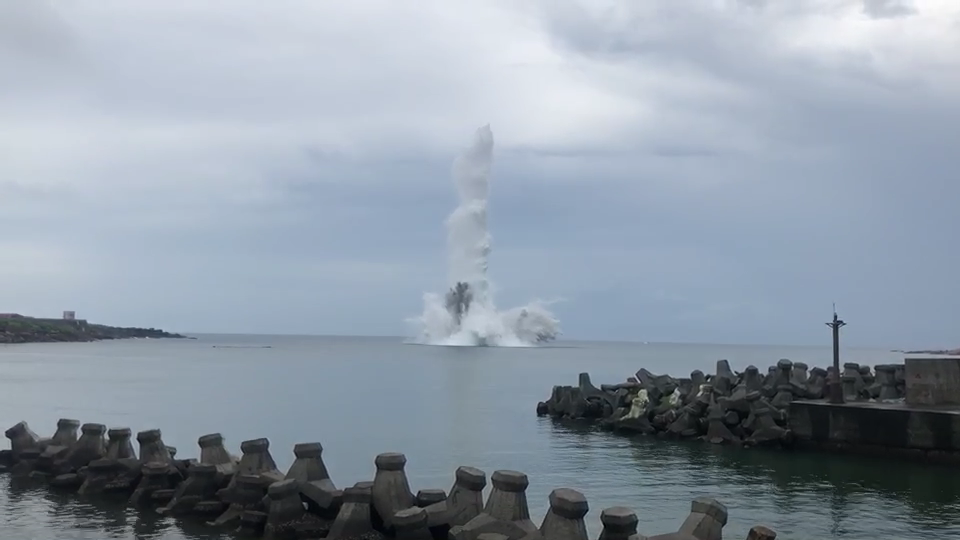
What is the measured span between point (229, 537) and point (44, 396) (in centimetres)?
2894

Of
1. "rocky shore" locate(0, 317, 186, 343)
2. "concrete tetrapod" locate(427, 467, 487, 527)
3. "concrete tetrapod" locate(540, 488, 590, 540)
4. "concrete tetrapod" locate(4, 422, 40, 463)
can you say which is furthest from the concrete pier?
"rocky shore" locate(0, 317, 186, 343)

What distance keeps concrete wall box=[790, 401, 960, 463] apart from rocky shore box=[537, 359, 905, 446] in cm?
69

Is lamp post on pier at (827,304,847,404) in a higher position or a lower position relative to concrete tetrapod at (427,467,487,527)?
higher

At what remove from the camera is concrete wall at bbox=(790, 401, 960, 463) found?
52.3 feet

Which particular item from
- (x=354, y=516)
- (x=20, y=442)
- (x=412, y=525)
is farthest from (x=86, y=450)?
(x=412, y=525)

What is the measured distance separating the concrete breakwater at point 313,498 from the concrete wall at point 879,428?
28.3 ft

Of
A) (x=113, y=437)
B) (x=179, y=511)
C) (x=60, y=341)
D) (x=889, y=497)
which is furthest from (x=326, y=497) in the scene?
(x=60, y=341)

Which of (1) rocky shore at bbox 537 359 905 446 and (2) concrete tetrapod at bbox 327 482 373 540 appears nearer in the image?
(2) concrete tetrapod at bbox 327 482 373 540

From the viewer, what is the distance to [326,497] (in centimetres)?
1071

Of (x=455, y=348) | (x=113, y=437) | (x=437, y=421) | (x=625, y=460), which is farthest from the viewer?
(x=455, y=348)

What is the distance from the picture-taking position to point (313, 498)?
35.3 ft

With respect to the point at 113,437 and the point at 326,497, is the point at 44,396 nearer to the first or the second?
the point at 113,437

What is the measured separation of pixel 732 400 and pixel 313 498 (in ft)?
41.3

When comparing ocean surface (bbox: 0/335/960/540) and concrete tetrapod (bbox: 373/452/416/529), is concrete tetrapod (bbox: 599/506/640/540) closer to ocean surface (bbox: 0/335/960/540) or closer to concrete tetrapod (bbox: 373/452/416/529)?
concrete tetrapod (bbox: 373/452/416/529)
